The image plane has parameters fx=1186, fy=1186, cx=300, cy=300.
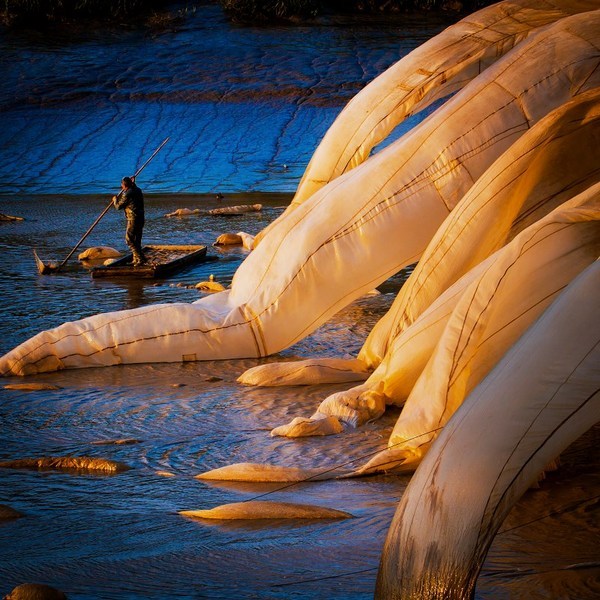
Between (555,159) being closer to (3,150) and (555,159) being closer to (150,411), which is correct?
(150,411)

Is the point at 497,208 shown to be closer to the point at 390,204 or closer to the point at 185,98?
the point at 390,204

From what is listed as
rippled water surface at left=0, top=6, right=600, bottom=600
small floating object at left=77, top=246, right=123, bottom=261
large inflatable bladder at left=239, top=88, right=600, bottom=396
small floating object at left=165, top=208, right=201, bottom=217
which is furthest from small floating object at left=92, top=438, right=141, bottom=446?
small floating object at left=165, top=208, right=201, bottom=217

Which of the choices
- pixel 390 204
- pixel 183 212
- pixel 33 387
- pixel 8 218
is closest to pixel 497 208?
pixel 390 204

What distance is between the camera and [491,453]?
2809mm

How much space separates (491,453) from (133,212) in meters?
9.64

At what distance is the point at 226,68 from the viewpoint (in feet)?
87.5

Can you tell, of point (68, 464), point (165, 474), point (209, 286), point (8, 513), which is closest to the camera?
point (8, 513)

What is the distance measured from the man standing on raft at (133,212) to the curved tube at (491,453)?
9377 mm

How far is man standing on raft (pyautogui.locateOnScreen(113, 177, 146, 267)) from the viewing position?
12.0 meters

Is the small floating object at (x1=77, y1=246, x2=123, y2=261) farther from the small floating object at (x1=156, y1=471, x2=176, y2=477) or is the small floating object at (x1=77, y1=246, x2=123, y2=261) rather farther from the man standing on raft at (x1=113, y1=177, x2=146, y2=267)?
the small floating object at (x1=156, y1=471, x2=176, y2=477)

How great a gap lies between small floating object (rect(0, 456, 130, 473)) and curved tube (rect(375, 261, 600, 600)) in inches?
96.4

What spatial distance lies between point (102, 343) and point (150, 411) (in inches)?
48.9

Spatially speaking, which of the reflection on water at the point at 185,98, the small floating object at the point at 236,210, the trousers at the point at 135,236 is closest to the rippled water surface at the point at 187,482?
the small floating object at the point at 236,210

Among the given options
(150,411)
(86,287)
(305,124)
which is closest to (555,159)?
(150,411)
